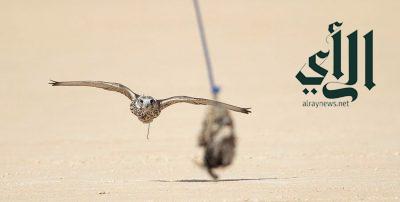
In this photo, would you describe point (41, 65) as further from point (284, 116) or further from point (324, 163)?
point (324, 163)

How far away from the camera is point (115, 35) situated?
45.3m

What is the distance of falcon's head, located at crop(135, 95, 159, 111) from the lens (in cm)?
1603

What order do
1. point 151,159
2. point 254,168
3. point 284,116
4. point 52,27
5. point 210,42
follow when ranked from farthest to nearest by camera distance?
1. point 52,27
2. point 210,42
3. point 284,116
4. point 151,159
5. point 254,168

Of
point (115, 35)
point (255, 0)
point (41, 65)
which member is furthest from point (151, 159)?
point (255, 0)

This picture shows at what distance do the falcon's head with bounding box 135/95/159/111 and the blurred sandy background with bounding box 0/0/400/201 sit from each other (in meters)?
1.13

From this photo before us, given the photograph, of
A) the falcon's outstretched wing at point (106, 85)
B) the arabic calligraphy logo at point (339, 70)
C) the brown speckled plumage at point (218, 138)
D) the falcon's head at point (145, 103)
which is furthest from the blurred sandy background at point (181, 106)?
the brown speckled plumage at point (218, 138)

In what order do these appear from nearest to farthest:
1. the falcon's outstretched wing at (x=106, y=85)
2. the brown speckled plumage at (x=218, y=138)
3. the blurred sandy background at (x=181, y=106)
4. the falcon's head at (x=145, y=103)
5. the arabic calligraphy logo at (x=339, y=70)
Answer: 1. the brown speckled plumage at (x=218, y=138)
2. the falcon's head at (x=145, y=103)
3. the falcon's outstretched wing at (x=106, y=85)
4. the blurred sandy background at (x=181, y=106)
5. the arabic calligraphy logo at (x=339, y=70)

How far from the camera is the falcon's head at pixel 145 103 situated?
16.0 m

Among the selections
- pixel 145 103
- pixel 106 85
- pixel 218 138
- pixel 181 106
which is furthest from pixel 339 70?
pixel 218 138

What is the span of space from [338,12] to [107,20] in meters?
8.87

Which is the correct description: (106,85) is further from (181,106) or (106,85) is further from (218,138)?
(181,106)

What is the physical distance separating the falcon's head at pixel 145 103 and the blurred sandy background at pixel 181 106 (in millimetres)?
1130

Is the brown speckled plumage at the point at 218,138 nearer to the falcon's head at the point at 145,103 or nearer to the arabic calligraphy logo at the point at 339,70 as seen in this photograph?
the falcon's head at the point at 145,103

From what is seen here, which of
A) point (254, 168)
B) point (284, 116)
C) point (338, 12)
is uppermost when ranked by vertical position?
point (338, 12)
